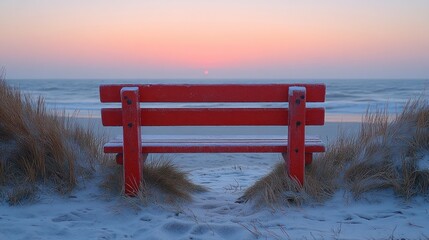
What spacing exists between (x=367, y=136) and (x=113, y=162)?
2615 millimetres

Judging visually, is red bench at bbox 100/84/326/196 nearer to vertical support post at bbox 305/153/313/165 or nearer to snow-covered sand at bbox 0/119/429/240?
vertical support post at bbox 305/153/313/165

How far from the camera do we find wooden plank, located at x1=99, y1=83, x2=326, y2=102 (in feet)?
12.4

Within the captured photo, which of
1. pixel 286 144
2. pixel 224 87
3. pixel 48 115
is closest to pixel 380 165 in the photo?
pixel 286 144

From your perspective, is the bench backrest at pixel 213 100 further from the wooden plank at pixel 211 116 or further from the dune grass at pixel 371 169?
the dune grass at pixel 371 169

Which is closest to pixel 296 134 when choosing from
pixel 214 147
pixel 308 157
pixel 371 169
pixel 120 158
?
pixel 308 157

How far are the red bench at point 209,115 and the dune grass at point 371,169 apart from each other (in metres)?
0.20

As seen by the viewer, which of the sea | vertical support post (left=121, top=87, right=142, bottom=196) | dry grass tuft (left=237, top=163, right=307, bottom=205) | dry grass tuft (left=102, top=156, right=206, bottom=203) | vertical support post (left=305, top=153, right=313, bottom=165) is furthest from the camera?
the sea

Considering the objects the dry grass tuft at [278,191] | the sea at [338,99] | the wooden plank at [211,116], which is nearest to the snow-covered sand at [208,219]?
the dry grass tuft at [278,191]

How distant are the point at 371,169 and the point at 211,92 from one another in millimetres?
1655

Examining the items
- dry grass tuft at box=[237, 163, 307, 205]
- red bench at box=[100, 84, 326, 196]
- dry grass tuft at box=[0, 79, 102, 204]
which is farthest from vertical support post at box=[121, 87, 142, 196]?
dry grass tuft at box=[237, 163, 307, 205]

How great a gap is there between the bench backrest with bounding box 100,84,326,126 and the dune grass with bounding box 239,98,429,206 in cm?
59

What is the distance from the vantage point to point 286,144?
4.03m

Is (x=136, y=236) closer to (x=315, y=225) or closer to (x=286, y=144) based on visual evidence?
(x=315, y=225)

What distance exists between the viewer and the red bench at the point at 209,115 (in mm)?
3775
